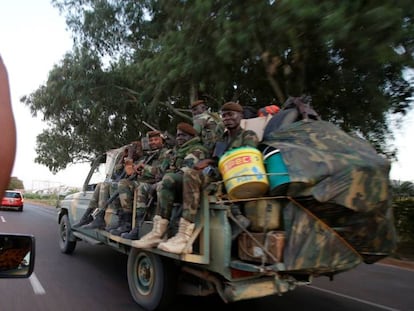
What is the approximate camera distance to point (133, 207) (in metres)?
5.75

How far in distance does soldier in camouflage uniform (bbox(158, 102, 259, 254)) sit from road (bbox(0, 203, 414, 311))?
1.34 m

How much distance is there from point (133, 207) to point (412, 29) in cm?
457

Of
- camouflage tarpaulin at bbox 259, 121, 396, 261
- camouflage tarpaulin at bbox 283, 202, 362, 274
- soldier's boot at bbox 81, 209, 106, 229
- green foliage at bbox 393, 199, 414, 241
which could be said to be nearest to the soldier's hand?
camouflage tarpaulin at bbox 259, 121, 396, 261

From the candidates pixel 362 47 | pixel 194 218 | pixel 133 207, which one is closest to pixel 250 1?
pixel 362 47

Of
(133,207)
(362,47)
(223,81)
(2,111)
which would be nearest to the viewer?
(2,111)

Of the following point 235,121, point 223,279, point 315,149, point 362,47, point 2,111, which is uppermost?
point 362,47

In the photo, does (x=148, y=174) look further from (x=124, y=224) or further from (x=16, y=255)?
(x=16, y=255)

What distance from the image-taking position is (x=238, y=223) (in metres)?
4.08

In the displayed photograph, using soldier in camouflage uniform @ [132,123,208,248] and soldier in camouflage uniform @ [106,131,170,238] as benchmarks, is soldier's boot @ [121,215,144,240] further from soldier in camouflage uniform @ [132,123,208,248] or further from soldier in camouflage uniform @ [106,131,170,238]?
soldier in camouflage uniform @ [132,123,208,248]

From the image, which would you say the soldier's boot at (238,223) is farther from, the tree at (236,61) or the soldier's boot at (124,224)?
the tree at (236,61)

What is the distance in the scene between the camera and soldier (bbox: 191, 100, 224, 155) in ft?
→ 17.4

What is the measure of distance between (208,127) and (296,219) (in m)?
2.08

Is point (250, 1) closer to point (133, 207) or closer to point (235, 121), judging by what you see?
point (235, 121)

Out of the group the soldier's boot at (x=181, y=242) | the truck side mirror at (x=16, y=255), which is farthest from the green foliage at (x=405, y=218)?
the truck side mirror at (x=16, y=255)
